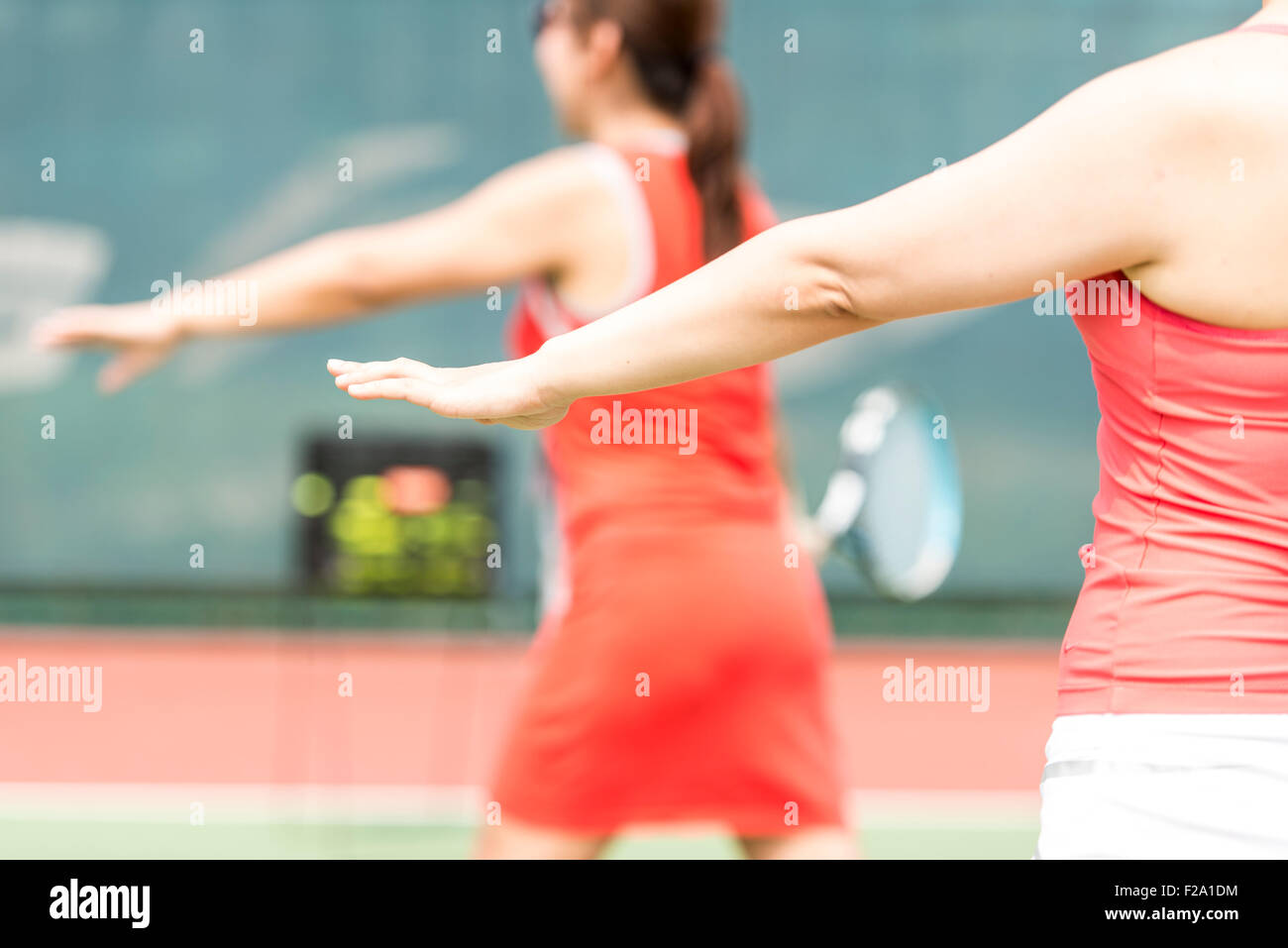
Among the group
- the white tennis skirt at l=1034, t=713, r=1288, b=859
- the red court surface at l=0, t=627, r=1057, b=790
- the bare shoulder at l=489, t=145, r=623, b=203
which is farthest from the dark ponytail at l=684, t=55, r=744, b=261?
the red court surface at l=0, t=627, r=1057, b=790

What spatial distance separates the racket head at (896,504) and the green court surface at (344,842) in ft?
5.38

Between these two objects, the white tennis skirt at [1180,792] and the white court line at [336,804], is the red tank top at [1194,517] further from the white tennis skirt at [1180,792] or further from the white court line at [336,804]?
the white court line at [336,804]

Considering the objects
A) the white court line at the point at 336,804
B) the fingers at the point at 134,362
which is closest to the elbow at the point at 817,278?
the fingers at the point at 134,362

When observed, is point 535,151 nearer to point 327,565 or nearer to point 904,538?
point 327,565

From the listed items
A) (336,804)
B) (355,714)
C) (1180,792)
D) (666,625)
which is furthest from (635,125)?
(355,714)

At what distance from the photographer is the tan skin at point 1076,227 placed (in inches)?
49.7

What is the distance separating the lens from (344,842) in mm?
5332

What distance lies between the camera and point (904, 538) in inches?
138

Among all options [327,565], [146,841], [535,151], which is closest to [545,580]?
[146,841]

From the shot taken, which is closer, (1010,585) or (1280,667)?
(1280,667)

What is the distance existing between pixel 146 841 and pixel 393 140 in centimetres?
551

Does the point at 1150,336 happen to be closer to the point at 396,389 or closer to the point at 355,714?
the point at 396,389

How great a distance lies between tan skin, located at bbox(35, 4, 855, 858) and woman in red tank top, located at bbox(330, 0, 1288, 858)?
1.02 m

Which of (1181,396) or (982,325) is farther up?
(982,325)
